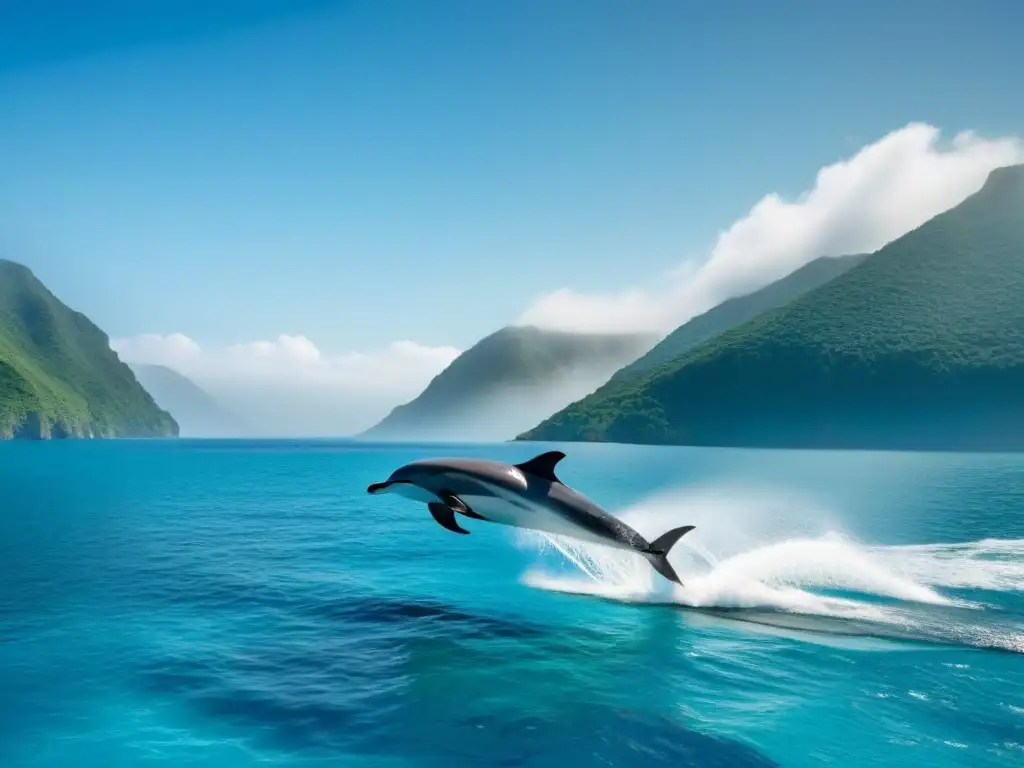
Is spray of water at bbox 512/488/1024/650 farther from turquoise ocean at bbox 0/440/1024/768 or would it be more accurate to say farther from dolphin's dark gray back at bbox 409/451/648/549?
dolphin's dark gray back at bbox 409/451/648/549

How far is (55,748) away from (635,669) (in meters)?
11.9

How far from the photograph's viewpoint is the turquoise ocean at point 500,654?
37.6 ft

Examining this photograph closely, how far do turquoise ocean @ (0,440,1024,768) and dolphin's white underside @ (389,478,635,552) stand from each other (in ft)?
10.6

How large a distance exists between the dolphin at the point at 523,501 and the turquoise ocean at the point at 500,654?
10.4 ft

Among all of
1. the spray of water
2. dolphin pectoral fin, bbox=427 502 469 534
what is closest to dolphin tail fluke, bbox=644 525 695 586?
dolphin pectoral fin, bbox=427 502 469 534

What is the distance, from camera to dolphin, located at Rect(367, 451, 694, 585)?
15.3 meters

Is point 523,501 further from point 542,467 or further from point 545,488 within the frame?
point 542,467

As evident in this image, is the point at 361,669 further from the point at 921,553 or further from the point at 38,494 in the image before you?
the point at 38,494

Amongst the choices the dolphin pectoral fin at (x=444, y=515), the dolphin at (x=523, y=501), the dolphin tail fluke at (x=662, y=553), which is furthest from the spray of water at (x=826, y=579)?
the dolphin pectoral fin at (x=444, y=515)

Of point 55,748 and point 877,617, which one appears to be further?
point 877,617

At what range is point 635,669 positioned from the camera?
15273mm

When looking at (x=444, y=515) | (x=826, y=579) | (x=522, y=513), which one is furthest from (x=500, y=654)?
(x=826, y=579)

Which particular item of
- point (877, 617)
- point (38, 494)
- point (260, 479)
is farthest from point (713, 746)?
point (260, 479)

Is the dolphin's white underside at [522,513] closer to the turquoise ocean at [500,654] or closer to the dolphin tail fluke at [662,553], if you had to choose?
the dolphin tail fluke at [662,553]
